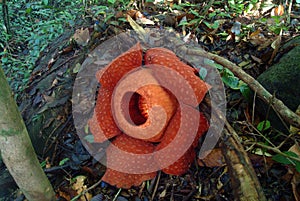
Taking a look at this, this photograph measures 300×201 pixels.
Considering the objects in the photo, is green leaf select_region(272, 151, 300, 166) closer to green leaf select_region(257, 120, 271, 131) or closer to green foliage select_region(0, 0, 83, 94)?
green leaf select_region(257, 120, 271, 131)

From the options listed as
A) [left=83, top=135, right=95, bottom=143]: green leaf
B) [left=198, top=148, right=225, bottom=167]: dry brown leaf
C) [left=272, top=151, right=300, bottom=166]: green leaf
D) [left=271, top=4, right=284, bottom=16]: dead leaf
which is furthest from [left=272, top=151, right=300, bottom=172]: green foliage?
[left=271, top=4, right=284, bottom=16]: dead leaf

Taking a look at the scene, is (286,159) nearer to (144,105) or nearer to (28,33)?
(144,105)

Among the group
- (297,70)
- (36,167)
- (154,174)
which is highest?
(297,70)

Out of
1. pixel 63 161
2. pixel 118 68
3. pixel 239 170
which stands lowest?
pixel 63 161

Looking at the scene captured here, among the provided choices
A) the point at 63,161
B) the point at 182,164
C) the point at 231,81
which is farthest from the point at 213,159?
the point at 63,161

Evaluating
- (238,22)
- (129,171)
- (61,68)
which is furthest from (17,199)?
(238,22)

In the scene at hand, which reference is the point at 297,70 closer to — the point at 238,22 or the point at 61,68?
the point at 238,22

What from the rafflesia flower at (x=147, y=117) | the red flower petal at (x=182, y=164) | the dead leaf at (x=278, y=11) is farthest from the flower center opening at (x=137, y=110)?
the dead leaf at (x=278, y=11)
